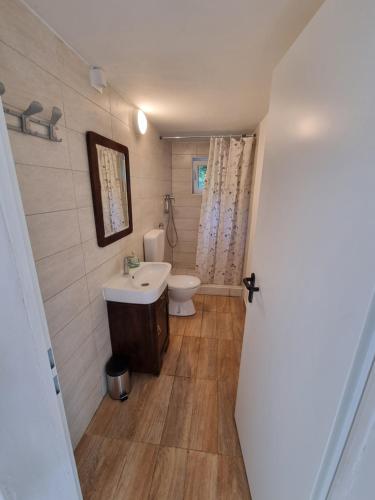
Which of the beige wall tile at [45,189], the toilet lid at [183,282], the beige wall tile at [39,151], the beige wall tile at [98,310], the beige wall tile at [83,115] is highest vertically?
the beige wall tile at [83,115]

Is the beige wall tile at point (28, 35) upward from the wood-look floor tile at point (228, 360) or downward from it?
upward

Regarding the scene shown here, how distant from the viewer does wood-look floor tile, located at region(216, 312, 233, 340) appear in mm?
2264

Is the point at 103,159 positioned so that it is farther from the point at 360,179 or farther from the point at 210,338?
the point at 210,338

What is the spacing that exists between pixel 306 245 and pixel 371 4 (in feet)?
1.73

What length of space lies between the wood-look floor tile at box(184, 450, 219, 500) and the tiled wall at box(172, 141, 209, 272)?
268 cm

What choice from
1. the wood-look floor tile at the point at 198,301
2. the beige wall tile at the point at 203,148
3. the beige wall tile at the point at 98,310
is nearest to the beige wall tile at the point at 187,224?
the beige wall tile at the point at 203,148

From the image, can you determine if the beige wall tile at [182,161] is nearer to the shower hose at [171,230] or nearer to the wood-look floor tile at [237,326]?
the shower hose at [171,230]

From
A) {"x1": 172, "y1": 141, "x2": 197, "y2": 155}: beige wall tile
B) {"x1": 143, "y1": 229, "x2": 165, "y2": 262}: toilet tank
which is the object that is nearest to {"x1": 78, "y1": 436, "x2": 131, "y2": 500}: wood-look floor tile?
{"x1": 143, "y1": 229, "x2": 165, "y2": 262}: toilet tank

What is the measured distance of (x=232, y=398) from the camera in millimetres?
1580

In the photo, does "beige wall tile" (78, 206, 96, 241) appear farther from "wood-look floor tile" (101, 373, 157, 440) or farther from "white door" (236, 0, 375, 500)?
"wood-look floor tile" (101, 373, 157, 440)

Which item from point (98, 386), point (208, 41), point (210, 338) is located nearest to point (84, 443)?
point (98, 386)

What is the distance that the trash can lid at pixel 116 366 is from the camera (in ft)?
4.99

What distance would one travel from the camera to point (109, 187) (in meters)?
1.50

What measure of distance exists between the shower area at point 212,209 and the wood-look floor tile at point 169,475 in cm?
202
